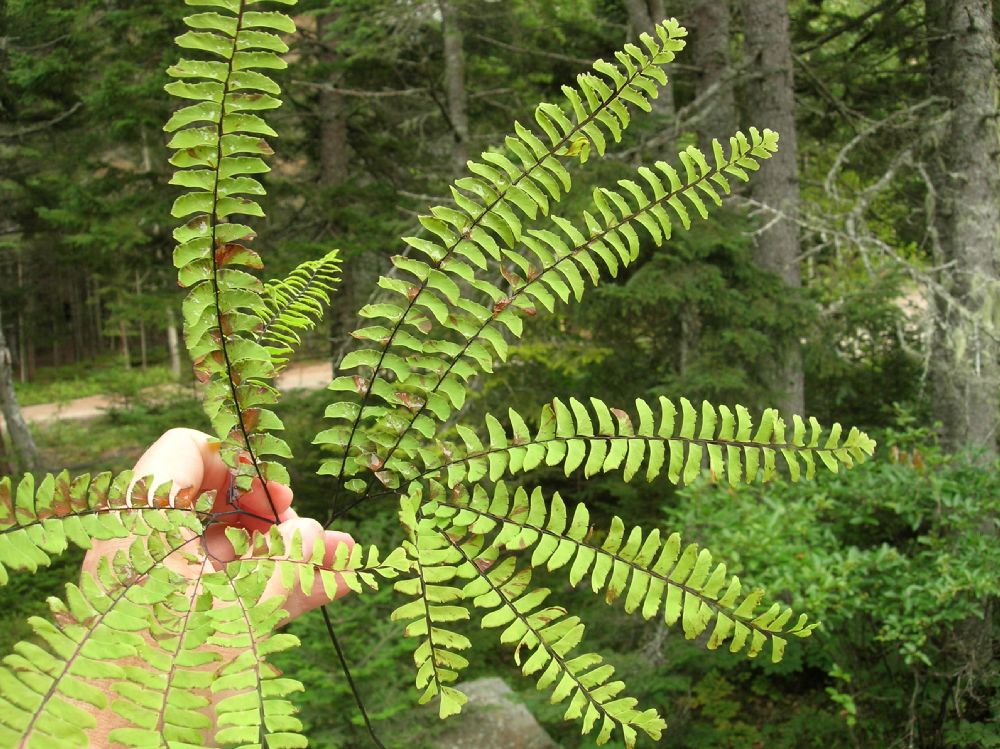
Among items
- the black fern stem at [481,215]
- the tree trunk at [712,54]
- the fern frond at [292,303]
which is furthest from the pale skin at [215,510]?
the tree trunk at [712,54]

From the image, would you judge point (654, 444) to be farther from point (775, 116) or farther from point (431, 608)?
point (775, 116)

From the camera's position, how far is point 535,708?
4.98 metres

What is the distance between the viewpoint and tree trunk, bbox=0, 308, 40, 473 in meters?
9.99

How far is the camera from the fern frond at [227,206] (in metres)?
0.97

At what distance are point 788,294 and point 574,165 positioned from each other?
1687mm

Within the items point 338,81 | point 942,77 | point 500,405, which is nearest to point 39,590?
point 500,405

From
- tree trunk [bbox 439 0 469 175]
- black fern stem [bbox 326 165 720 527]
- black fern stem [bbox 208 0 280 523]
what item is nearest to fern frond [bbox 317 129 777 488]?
black fern stem [bbox 326 165 720 527]

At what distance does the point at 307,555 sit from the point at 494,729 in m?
3.95

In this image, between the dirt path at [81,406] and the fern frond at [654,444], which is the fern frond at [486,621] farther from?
the dirt path at [81,406]

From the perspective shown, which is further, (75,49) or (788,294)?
(75,49)

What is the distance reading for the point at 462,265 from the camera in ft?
4.04

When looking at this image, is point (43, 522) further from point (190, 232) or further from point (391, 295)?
point (391, 295)

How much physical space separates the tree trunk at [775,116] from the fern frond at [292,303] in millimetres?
5404

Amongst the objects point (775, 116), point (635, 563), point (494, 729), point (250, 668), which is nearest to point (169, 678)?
point (250, 668)
